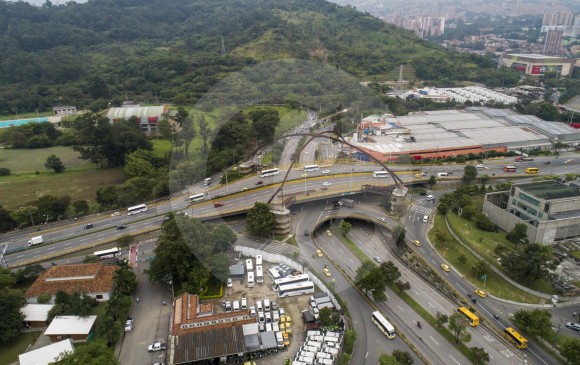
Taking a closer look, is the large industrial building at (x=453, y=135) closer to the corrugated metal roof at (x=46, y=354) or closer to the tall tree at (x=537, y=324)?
the tall tree at (x=537, y=324)

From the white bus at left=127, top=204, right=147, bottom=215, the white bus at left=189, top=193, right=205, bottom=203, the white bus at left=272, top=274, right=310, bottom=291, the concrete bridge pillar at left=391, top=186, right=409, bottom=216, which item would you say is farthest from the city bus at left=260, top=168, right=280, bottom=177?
the white bus at left=272, top=274, right=310, bottom=291

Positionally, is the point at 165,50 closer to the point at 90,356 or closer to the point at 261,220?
the point at 261,220

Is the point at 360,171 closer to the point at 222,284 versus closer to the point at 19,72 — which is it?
the point at 222,284

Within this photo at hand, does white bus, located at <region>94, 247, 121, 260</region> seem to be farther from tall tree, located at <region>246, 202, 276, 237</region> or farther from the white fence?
tall tree, located at <region>246, 202, 276, 237</region>

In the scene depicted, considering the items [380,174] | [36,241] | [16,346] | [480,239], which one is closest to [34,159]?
[36,241]

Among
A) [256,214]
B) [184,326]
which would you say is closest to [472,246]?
[256,214]
